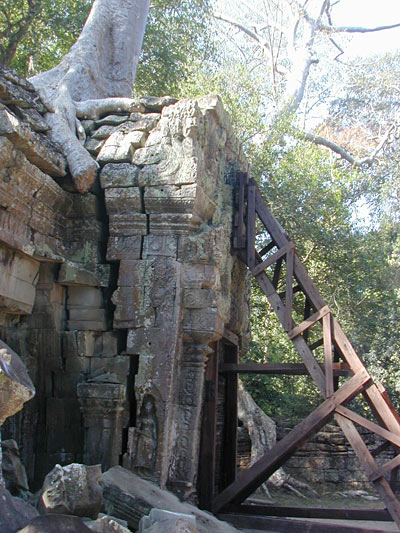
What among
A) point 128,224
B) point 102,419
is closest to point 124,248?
point 128,224

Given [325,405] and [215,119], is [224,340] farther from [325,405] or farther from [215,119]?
[215,119]

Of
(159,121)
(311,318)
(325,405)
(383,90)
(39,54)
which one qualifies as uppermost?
(383,90)

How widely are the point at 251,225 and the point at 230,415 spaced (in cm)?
247

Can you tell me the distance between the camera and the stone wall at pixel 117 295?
19.1 feet

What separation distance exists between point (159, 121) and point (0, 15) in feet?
25.2


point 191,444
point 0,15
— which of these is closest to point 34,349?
point 191,444

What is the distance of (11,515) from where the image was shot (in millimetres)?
3328

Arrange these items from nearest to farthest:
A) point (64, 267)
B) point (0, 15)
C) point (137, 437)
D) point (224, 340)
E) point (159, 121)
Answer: point (137, 437) < point (64, 267) < point (159, 121) < point (224, 340) < point (0, 15)

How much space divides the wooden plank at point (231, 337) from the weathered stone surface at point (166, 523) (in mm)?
3086

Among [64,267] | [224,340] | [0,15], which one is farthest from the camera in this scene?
[0,15]

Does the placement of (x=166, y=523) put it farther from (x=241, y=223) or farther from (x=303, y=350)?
(x=241, y=223)

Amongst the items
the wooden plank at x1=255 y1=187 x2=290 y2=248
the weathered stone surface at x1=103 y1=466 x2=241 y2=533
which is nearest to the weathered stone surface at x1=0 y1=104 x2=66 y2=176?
the wooden plank at x1=255 y1=187 x2=290 y2=248

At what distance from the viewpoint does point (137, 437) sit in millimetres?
5852

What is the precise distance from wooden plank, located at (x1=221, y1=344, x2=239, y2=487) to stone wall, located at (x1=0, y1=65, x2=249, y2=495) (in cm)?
186
